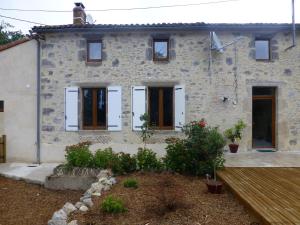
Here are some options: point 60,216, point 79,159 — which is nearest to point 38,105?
point 79,159

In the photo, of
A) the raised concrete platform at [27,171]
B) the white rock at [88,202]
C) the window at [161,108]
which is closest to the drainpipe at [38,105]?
the raised concrete platform at [27,171]

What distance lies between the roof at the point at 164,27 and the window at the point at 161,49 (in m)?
0.49

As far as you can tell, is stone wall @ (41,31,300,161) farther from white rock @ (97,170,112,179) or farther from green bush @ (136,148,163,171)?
white rock @ (97,170,112,179)

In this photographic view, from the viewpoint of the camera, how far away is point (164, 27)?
984 centimetres

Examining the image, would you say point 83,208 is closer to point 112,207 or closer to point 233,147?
point 112,207

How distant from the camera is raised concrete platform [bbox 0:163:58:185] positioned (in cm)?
829

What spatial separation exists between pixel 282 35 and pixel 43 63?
8.41 m

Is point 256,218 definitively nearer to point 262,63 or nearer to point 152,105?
point 152,105

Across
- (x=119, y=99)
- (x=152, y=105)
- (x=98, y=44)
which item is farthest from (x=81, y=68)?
(x=152, y=105)

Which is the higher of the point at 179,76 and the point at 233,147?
the point at 179,76

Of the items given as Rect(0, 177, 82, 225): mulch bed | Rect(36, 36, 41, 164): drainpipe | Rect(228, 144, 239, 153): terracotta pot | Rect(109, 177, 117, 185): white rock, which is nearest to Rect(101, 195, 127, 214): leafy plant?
Rect(0, 177, 82, 225): mulch bed

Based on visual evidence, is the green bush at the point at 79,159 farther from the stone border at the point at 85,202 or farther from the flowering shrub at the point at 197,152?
the flowering shrub at the point at 197,152

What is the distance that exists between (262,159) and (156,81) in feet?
13.8

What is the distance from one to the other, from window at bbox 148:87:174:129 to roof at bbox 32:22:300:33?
2.07 m
